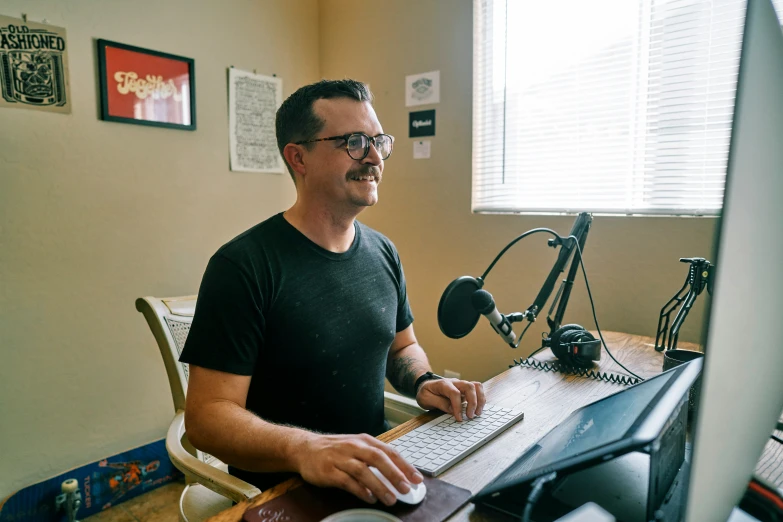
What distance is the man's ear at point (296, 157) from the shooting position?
4.61ft

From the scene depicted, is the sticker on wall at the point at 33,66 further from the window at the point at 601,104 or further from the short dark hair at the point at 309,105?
the window at the point at 601,104

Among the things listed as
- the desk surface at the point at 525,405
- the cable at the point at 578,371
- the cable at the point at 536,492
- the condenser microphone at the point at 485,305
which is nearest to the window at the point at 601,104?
the desk surface at the point at 525,405

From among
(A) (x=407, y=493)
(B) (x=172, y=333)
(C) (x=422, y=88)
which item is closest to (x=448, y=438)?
(A) (x=407, y=493)

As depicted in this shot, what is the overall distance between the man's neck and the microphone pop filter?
33cm

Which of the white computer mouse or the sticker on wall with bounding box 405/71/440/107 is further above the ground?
the sticker on wall with bounding box 405/71/440/107

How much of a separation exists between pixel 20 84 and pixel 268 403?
1695mm

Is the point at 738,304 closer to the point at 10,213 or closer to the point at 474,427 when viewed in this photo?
the point at 474,427

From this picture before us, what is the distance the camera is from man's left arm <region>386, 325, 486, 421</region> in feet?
3.51

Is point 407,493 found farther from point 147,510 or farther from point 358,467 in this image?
point 147,510

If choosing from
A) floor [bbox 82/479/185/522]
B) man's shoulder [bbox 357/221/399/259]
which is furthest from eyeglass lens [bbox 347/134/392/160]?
floor [bbox 82/479/185/522]

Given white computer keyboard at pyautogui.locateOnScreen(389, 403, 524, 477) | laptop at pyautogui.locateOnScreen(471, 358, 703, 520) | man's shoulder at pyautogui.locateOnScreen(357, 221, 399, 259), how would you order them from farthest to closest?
1. man's shoulder at pyautogui.locateOnScreen(357, 221, 399, 259)
2. white computer keyboard at pyautogui.locateOnScreen(389, 403, 524, 477)
3. laptop at pyautogui.locateOnScreen(471, 358, 703, 520)

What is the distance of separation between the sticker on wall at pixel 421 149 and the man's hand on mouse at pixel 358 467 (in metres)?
1.99

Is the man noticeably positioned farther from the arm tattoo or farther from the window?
the window

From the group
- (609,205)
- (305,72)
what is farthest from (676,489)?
(305,72)
